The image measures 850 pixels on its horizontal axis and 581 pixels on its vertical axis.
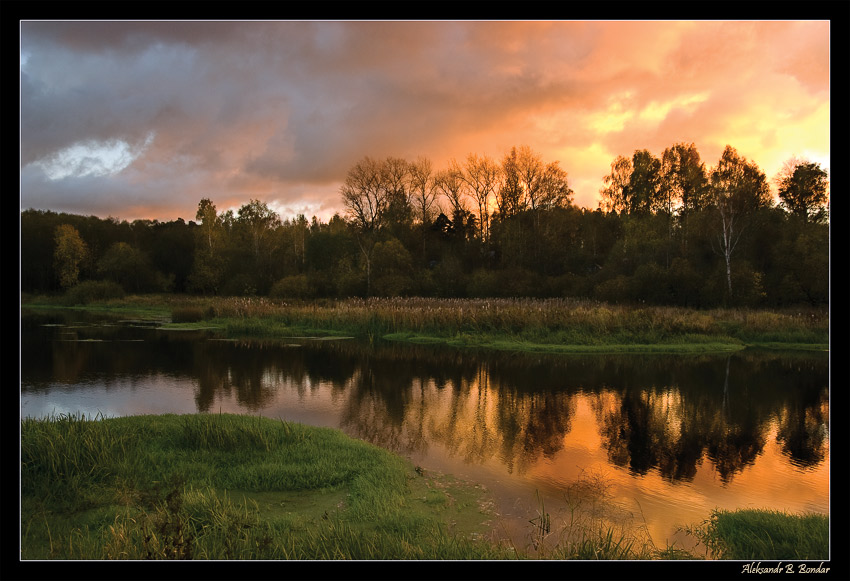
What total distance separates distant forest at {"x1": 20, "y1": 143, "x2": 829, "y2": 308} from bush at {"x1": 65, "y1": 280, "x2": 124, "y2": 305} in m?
0.88

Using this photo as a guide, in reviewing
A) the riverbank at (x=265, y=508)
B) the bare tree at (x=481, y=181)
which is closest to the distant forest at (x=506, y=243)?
the bare tree at (x=481, y=181)

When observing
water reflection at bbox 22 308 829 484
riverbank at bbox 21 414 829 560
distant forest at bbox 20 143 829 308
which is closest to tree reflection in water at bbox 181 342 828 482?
water reflection at bbox 22 308 829 484

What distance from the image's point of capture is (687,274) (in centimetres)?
3416

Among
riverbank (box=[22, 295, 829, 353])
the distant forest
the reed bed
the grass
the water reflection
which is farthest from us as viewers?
the distant forest

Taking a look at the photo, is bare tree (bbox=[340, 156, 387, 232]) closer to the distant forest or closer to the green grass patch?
the distant forest

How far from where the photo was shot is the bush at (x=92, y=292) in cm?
5222

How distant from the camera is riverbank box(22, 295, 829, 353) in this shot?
22781 millimetres

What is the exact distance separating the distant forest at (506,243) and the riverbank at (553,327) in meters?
7.40

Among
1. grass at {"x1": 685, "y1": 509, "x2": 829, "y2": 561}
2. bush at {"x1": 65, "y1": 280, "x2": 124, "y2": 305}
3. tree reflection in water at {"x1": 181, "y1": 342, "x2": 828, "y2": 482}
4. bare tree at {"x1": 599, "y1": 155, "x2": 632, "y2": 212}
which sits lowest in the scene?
tree reflection in water at {"x1": 181, "y1": 342, "x2": 828, "y2": 482}

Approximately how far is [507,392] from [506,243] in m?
37.4

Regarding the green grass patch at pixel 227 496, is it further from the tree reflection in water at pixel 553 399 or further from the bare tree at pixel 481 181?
the bare tree at pixel 481 181

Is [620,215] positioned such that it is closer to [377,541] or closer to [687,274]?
[687,274]

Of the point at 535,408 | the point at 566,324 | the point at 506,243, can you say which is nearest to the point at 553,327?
the point at 566,324

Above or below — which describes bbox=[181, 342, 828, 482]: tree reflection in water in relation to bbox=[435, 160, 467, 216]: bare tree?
below
